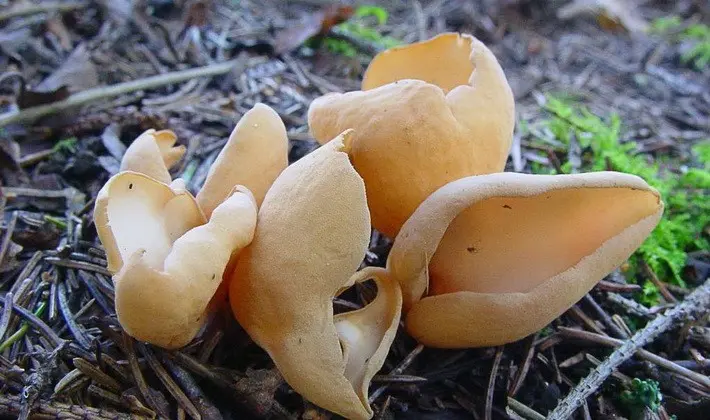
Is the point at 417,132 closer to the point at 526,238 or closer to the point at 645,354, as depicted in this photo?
the point at 526,238

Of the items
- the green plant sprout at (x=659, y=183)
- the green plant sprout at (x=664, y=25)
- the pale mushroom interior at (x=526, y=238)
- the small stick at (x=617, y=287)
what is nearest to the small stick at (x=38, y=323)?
the pale mushroom interior at (x=526, y=238)

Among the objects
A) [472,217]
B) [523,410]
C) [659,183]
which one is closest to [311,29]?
[659,183]

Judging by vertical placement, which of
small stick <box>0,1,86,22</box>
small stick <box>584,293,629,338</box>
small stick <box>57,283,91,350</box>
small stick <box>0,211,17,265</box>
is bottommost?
small stick <box>584,293,629,338</box>

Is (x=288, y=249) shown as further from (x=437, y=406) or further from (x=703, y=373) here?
(x=703, y=373)

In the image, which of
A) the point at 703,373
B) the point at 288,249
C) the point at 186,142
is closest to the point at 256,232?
the point at 288,249

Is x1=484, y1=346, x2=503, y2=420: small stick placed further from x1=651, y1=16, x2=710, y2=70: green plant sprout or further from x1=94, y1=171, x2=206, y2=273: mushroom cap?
x1=651, y1=16, x2=710, y2=70: green plant sprout

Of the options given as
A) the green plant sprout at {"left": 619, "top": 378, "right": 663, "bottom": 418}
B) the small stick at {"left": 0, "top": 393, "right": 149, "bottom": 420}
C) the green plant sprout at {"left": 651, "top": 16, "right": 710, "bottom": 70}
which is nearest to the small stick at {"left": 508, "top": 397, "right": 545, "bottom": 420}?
the green plant sprout at {"left": 619, "top": 378, "right": 663, "bottom": 418}

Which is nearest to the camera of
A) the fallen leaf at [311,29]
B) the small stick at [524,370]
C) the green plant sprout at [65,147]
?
the small stick at [524,370]

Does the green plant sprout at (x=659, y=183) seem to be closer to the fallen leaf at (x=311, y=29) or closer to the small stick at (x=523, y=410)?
the small stick at (x=523, y=410)
